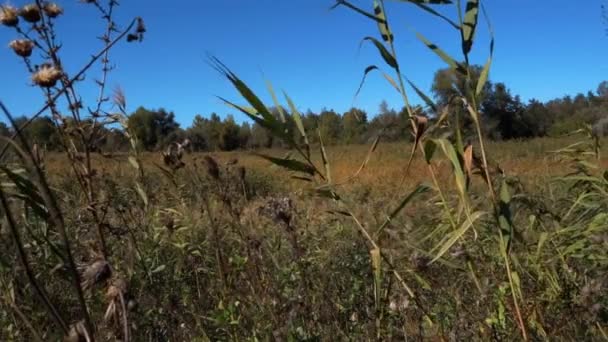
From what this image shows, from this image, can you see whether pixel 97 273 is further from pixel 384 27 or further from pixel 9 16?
pixel 9 16

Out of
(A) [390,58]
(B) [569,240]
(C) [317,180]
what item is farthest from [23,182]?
Answer: (B) [569,240]

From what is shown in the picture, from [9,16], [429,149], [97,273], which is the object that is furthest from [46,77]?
[429,149]

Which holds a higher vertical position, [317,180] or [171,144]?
[171,144]

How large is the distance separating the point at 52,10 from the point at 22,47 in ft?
0.68

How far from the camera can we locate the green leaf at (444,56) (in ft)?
3.86

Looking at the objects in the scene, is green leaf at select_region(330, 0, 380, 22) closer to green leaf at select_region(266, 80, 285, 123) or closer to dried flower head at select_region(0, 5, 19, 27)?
green leaf at select_region(266, 80, 285, 123)

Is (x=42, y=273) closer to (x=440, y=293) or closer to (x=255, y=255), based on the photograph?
(x=255, y=255)

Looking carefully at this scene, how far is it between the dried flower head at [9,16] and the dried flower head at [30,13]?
22 millimetres

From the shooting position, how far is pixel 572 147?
8.48 feet

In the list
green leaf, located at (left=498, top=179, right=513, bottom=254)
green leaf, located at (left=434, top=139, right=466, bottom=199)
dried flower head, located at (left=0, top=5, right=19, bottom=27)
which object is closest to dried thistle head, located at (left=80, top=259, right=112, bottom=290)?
green leaf, located at (left=434, top=139, right=466, bottom=199)

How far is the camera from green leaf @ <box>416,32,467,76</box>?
1.18m

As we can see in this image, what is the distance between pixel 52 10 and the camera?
1960 mm

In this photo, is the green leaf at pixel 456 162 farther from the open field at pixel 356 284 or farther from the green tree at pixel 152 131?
the green tree at pixel 152 131

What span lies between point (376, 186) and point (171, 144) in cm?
1087
